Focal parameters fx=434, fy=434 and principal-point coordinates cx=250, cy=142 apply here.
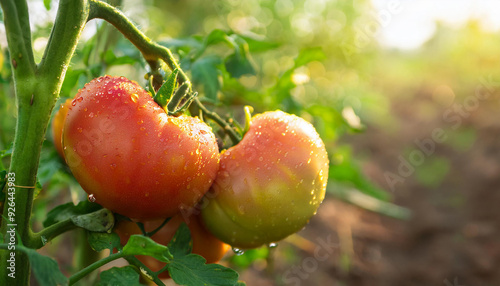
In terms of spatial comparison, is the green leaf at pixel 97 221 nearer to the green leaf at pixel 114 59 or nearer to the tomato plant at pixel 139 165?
the tomato plant at pixel 139 165

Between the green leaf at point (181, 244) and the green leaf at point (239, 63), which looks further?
the green leaf at point (239, 63)

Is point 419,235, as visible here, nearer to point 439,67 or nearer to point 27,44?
point 27,44

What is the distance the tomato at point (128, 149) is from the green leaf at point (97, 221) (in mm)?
15

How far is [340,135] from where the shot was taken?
3514mm

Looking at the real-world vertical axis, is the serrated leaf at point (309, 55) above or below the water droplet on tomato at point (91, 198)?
below

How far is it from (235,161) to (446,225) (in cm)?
234

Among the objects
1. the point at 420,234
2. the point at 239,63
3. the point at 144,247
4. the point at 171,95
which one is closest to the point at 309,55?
the point at 239,63

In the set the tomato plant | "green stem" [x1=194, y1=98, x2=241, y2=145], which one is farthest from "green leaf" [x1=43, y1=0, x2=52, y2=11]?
"green stem" [x1=194, y1=98, x2=241, y2=145]

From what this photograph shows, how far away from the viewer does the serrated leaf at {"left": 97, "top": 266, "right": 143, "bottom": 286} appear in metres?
0.41

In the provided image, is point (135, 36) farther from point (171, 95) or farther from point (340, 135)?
point (340, 135)

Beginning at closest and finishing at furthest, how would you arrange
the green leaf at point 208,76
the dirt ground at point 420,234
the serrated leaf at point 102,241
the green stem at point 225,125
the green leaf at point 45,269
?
the green leaf at point 45,269, the serrated leaf at point 102,241, the green stem at point 225,125, the green leaf at point 208,76, the dirt ground at point 420,234

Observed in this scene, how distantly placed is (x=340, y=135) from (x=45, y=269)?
3.29 m

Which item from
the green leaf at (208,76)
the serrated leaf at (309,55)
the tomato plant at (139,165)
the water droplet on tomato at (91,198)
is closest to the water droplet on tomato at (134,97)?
the tomato plant at (139,165)

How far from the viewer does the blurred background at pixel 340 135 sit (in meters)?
0.80
